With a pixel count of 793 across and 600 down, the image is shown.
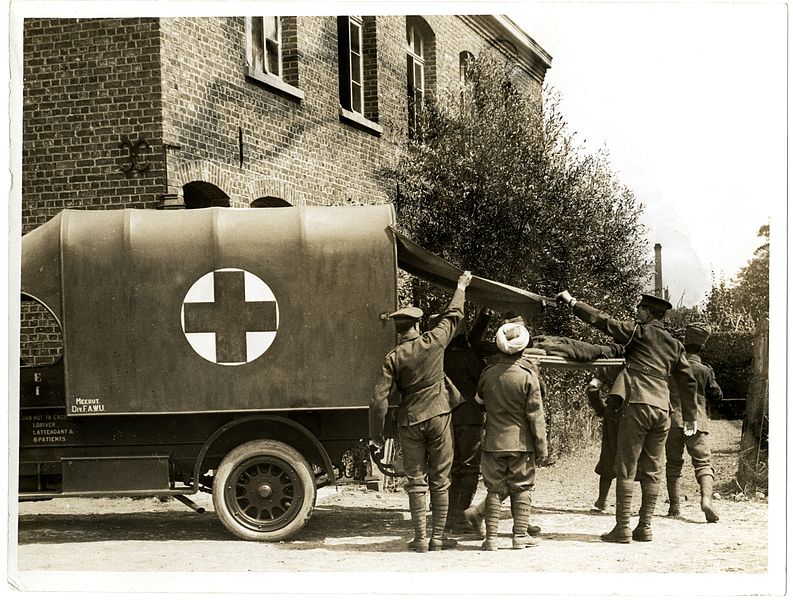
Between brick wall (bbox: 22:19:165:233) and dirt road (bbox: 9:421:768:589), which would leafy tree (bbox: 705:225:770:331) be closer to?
dirt road (bbox: 9:421:768:589)

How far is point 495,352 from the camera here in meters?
8.73

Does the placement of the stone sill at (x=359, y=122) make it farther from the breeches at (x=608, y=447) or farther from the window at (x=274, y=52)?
the breeches at (x=608, y=447)

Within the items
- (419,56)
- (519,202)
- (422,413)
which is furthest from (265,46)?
(422,413)

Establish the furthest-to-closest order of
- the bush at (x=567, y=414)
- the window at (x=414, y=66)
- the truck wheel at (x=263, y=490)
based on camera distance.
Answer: the window at (x=414, y=66) → the bush at (x=567, y=414) → the truck wheel at (x=263, y=490)

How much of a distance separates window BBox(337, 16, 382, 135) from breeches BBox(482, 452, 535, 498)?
23.2 feet

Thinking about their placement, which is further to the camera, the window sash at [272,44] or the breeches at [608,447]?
the window sash at [272,44]

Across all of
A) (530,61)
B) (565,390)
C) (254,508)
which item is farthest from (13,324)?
(530,61)

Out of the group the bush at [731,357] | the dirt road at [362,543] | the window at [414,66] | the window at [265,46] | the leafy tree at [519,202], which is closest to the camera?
the dirt road at [362,543]

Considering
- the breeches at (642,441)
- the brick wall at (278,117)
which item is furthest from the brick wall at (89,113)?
the breeches at (642,441)

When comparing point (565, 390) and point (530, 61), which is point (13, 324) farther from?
point (530, 61)

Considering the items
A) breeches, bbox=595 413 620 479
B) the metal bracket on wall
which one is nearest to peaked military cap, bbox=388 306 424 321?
breeches, bbox=595 413 620 479

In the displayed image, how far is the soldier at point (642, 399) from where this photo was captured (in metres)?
8.33

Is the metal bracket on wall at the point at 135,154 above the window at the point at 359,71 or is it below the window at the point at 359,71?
below

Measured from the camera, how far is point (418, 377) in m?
8.02
